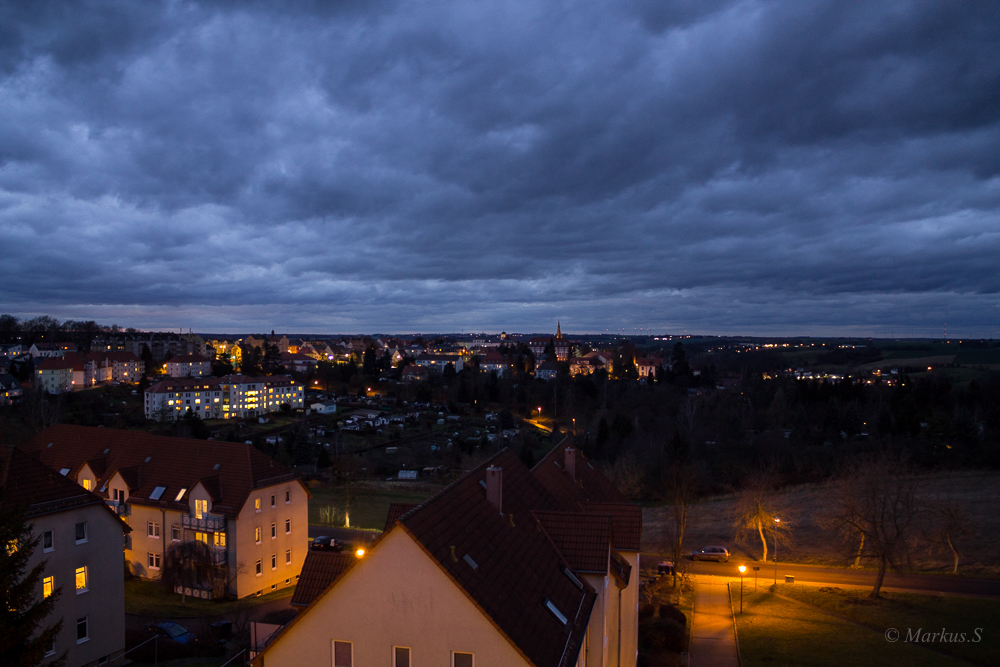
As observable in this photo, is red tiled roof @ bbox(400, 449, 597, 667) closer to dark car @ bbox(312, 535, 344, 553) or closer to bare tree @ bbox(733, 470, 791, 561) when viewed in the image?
dark car @ bbox(312, 535, 344, 553)

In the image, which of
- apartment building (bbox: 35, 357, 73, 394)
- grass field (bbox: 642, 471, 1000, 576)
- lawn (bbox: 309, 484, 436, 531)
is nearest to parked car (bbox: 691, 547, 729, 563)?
grass field (bbox: 642, 471, 1000, 576)

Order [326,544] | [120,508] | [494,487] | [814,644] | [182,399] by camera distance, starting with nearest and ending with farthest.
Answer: [494,487] → [814,644] → [120,508] → [326,544] → [182,399]

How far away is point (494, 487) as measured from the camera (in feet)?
42.9

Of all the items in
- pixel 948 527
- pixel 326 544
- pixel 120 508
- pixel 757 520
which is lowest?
pixel 326 544

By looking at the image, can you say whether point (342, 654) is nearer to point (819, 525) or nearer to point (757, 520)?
point (757, 520)

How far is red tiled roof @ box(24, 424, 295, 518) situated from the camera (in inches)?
1061

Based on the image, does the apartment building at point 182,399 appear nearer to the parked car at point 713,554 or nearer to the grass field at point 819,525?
Answer: the grass field at point 819,525

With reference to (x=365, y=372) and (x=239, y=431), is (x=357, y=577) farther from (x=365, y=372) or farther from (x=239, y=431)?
(x=365, y=372)

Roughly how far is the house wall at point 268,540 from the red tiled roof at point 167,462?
0.63 m

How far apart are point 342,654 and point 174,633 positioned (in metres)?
13.3

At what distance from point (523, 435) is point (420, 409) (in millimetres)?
30064

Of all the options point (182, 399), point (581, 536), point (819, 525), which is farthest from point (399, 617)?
point (182, 399)

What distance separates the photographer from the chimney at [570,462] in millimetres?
21562

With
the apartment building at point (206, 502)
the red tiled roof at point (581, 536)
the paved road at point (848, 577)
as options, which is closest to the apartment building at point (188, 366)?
the apartment building at point (206, 502)
